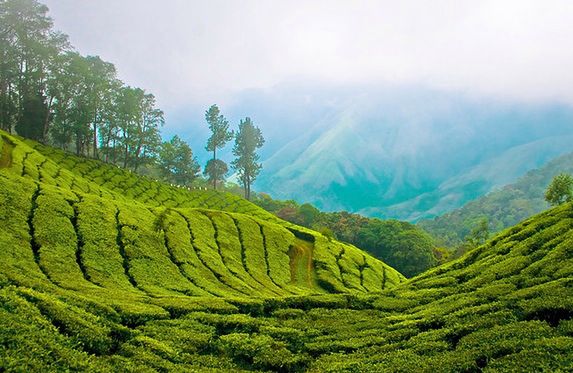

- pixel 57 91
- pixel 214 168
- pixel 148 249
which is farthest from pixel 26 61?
pixel 148 249

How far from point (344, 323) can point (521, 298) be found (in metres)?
9.47

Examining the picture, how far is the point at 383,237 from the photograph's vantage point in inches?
4240

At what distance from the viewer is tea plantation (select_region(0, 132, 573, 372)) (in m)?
16.3

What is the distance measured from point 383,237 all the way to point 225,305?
87915 millimetres

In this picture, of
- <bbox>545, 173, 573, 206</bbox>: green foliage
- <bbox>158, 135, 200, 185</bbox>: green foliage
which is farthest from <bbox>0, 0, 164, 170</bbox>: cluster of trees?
<bbox>545, 173, 573, 206</bbox>: green foliage

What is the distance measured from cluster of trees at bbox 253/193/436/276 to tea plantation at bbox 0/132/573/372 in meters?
55.8

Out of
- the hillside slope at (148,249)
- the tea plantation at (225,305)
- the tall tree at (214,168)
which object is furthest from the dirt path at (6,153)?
the tall tree at (214,168)

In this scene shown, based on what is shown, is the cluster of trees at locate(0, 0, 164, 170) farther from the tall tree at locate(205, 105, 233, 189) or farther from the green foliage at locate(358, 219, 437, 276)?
the green foliage at locate(358, 219, 437, 276)

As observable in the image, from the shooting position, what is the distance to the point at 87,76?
8881 centimetres

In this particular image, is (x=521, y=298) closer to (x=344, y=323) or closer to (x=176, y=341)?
(x=344, y=323)

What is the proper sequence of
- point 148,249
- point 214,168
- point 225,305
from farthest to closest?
point 214,168, point 148,249, point 225,305

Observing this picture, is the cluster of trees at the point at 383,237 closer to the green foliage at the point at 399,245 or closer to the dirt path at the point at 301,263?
the green foliage at the point at 399,245

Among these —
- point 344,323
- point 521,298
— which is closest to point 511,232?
point 521,298

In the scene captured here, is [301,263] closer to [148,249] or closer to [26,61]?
[148,249]
